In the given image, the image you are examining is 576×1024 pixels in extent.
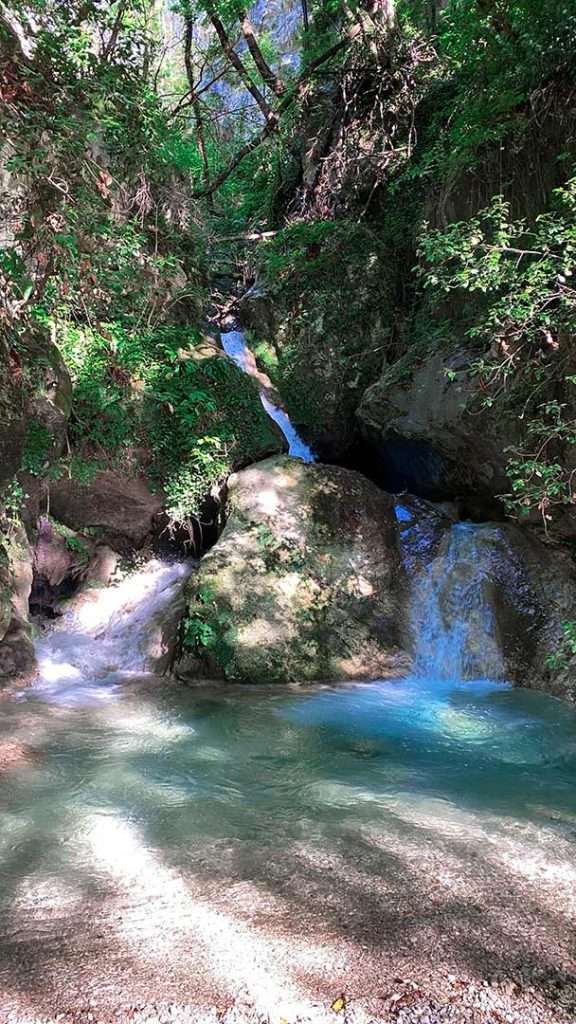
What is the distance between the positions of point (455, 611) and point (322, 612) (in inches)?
65.1

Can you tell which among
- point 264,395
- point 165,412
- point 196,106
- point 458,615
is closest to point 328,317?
point 264,395

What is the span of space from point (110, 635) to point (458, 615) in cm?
452

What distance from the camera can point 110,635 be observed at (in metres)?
8.32

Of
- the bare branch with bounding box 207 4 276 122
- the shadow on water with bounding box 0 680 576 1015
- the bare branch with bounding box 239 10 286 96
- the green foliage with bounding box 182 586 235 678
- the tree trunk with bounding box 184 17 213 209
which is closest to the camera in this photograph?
the shadow on water with bounding box 0 680 576 1015

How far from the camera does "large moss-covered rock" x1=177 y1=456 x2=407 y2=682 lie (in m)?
7.24

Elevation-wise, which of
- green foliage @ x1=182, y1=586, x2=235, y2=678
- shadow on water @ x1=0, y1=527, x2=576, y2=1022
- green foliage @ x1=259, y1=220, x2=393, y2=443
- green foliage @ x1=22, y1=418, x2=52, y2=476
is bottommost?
shadow on water @ x1=0, y1=527, x2=576, y2=1022

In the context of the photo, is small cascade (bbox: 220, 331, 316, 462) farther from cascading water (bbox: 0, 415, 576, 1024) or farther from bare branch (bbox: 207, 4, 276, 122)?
cascading water (bbox: 0, 415, 576, 1024)

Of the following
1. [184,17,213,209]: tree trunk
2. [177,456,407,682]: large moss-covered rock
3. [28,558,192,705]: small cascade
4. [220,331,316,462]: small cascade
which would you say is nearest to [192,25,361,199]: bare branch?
[184,17,213,209]: tree trunk

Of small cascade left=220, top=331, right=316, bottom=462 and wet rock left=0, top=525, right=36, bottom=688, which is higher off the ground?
small cascade left=220, top=331, right=316, bottom=462

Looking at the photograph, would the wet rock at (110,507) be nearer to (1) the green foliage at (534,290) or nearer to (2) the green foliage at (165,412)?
(2) the green foliage at (165,412)

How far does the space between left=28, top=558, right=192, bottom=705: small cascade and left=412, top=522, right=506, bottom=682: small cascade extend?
10.3ft

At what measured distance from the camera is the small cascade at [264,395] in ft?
37.1

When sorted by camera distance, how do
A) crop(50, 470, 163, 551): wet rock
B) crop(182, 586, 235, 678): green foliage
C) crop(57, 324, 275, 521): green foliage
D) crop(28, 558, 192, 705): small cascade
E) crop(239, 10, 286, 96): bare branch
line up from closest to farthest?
1. crop(182, 586, 235, 678): green foliage
2. crop(28, 558, 192, 705): small cascade
3. crop(57, 324, 275, 521): green foliage
4. crop(50, 470, 163, 551): wet rock
5. crop(239, 10, 286, 96): bare branch

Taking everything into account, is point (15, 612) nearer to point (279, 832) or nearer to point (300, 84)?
point (279, 832)
